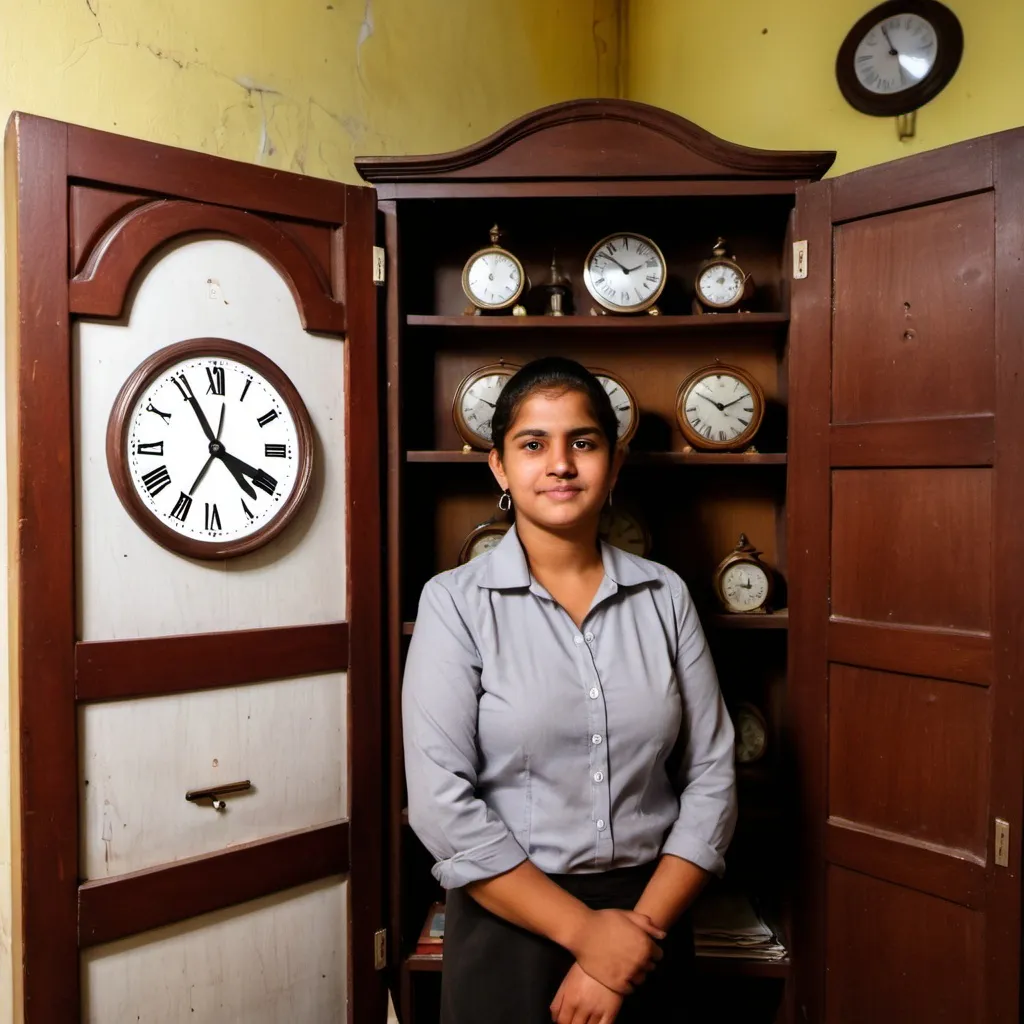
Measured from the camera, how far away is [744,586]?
74.3 inches

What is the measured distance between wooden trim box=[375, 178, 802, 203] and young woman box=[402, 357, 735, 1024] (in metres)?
0.53

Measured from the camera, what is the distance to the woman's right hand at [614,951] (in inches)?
47.5

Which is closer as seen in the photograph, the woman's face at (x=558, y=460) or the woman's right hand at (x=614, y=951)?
the woman's right hand at (x=614, y=951)

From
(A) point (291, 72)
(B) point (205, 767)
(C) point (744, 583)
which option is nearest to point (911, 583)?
(C) point (744, 583)

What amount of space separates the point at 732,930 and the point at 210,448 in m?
1.58

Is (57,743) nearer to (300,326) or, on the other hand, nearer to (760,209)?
(300,326)

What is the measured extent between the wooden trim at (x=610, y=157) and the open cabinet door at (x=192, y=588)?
178 millimetres

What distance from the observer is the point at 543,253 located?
2104mm

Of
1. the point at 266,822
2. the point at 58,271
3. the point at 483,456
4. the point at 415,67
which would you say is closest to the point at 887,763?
the point at 483,456

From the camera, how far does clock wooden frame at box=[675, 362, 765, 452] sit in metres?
1.86

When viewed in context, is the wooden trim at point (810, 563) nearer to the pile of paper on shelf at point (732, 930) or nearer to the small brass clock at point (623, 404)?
the pile of paper on shelf at point (732, 930)

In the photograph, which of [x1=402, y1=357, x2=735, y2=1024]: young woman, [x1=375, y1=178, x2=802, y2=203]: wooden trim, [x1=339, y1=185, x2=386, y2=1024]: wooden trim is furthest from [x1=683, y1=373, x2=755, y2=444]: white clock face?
[x1=339, y1=185, x2=386, y2=1024]: wooden trim

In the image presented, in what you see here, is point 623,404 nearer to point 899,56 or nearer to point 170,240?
point 170,240

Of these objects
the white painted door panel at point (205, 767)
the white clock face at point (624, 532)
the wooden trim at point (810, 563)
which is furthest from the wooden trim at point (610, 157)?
the white painted door panel at point (205, 767)
